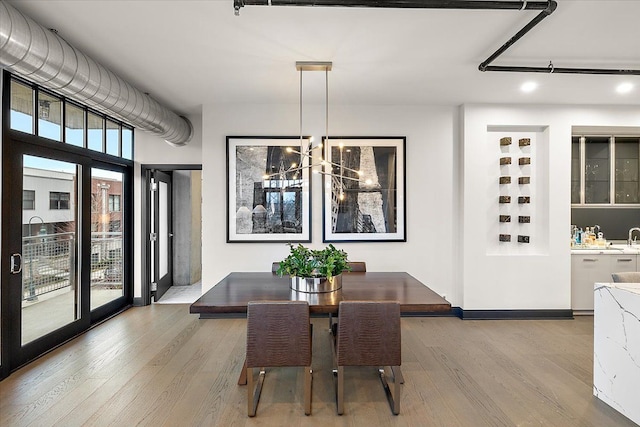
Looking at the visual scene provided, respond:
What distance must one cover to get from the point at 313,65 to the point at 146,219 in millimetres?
3484

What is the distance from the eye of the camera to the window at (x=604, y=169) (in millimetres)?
5172

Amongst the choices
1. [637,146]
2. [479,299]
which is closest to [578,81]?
[637,146]

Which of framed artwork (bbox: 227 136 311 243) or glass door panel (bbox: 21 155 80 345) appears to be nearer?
glass door panel (bbox: 21 155 80 345)

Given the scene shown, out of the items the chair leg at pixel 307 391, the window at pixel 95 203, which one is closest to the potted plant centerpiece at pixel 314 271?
the chair leg at pixel 307 391

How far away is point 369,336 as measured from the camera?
245cm

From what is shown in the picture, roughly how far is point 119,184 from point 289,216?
2.50 meters

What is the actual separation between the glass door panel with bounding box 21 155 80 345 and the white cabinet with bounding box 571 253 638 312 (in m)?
6.25

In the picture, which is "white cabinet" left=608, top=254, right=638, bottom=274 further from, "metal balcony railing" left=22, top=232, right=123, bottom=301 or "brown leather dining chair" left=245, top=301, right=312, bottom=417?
"metal balcony railing" left=22, top=232, right=123, bottom=301

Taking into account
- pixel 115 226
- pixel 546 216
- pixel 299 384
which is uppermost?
pixel 546 216

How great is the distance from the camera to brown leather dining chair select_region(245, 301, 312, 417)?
7.90 feet

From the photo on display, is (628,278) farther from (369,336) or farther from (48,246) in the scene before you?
(48,246)

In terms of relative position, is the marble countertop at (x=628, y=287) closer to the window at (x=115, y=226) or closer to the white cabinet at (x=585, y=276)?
the white cabinet at (x=585, y=276)

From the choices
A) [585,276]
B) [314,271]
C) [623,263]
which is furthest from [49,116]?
[623,263]

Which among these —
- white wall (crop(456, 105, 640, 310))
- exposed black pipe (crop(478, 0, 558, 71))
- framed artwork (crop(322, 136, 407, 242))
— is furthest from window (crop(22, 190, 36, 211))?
white wall (crop(456, 105, 640, 310))
